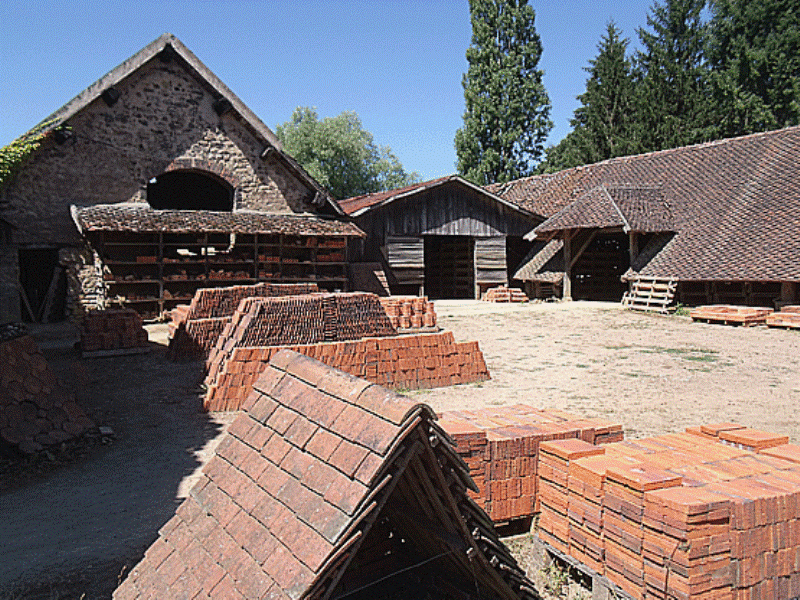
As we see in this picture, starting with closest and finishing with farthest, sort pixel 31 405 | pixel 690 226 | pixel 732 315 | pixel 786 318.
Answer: pixel 31 405 < pixel 786 318 < pixel 732 315 < pixel 690 226

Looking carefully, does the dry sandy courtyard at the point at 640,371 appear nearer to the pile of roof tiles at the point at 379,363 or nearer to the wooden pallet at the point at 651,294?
the pile of roof tiles at the point at 379,363

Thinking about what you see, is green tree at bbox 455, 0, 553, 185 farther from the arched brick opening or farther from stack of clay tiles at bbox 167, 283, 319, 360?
stack of clay tiles at bbox 167, 283, 319, 360

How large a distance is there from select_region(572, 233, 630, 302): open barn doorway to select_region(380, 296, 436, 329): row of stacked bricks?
1448 centimetres

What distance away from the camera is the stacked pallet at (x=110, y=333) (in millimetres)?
13414

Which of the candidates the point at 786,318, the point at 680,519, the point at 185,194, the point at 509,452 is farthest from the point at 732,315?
the point at 185,194

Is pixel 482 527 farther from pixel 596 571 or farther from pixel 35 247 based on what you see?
pixel 35 247

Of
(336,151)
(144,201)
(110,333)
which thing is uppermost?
(336,151)

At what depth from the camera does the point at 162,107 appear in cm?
1900

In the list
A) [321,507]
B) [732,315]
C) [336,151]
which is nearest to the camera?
[321,507]

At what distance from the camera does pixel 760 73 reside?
37.7 meters

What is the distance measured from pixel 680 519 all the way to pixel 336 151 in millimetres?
47899

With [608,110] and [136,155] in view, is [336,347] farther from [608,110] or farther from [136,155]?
[608,110]

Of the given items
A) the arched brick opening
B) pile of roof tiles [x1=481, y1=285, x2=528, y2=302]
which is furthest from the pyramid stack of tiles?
the arched brick opening

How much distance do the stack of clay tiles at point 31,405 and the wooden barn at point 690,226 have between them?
1752 cm
